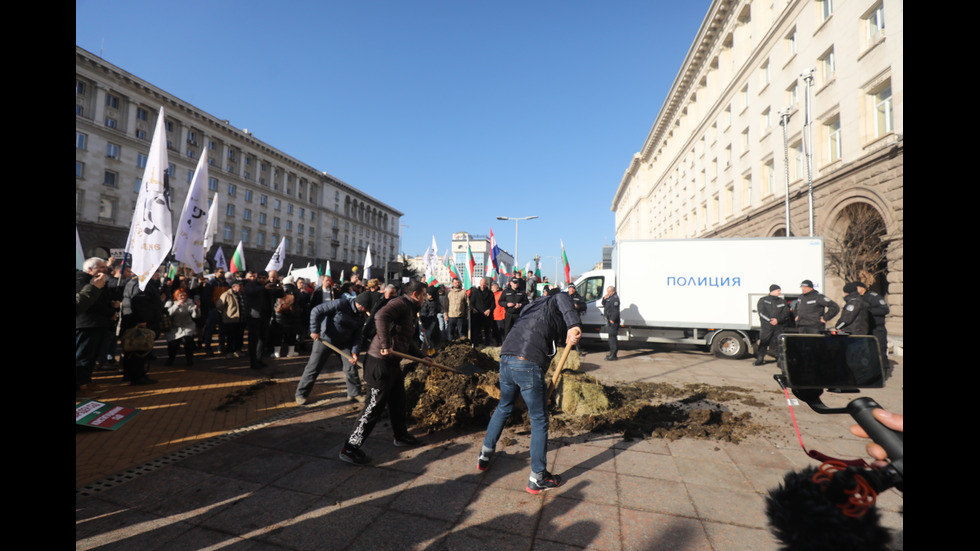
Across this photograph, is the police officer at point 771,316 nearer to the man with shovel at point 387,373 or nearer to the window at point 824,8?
the man with shovel at point 387,373

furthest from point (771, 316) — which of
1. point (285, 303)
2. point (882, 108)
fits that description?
point (882, 108)

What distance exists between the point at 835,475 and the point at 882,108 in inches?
735

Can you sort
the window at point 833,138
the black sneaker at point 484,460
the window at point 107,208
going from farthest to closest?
1. the window at point 107,208
2. the window at point 833,138
3. the black sneaker at point 484,460

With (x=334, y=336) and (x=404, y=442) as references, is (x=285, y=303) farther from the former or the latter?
(x=404, y=442)

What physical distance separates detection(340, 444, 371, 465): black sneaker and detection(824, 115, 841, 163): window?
20.2m

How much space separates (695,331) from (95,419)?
11233 mm

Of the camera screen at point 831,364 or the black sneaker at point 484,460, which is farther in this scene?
the black sneaker at point 484,460

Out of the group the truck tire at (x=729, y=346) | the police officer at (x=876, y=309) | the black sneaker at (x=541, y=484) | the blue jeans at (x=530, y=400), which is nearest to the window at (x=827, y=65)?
the police officer at (x=876, y=309)

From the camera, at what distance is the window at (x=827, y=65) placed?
1617 centimetres

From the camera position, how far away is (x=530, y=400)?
3.42 m

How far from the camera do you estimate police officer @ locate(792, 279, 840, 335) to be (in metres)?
7.91

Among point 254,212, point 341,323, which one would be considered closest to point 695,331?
point 341,323

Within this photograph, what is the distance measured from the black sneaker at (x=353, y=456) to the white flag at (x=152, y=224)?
477 centimetres
